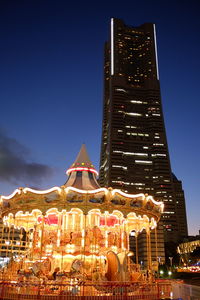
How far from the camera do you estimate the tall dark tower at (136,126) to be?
114500 millimetres

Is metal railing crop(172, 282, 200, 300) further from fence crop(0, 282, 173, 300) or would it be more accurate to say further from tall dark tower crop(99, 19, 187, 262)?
tall dark tower crop(99, 19, 187, 262)

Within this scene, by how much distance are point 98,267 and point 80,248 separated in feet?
4.33

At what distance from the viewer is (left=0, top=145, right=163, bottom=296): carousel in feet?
44.2

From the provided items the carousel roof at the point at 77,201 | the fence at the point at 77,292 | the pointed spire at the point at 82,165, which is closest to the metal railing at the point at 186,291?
the fence at the point at 77,292

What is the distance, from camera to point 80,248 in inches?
591

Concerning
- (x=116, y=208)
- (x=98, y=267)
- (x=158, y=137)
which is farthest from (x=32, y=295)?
(x=158, y=137)

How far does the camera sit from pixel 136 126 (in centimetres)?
12519

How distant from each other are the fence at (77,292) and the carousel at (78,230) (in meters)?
0.97

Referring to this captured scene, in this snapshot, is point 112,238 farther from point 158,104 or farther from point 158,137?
point 158,104

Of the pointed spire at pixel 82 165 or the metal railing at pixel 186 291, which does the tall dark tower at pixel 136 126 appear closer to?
the pointed spire at pixel 82 165

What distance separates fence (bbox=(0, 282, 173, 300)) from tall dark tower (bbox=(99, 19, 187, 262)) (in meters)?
98.4

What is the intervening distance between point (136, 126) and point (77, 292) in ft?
383

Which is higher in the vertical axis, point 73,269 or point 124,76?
point 124,76

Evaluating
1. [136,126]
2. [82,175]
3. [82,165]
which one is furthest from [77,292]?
[136,126]
